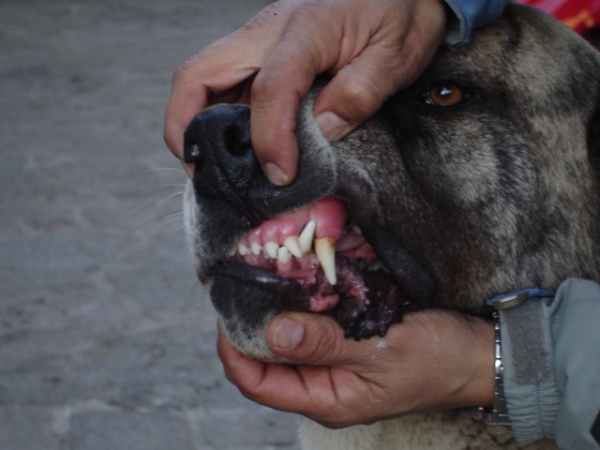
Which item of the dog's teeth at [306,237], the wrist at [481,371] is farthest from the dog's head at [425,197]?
the wrist at [481,371]

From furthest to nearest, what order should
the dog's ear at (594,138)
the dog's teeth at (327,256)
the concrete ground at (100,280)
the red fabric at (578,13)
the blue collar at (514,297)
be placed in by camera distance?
1. the concrete ground at (100,280)
2. the red fabric at (578,13)
3. the dog's ear at (594,138)
4. the blue collar at (514,297)
5. the dog's teeth at (327,256)

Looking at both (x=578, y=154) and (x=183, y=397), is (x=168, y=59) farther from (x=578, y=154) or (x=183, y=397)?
(x=578, y=154)

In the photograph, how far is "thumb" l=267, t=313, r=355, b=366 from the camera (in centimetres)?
209

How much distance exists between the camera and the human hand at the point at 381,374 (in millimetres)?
2221

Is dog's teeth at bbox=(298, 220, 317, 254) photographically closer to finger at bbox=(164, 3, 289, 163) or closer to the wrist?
finger at bbox=(164, 3, 289, 163)

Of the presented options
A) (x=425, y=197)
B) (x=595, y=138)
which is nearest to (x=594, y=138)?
(x=595, y=138)

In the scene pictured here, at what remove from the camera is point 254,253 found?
2174 mm

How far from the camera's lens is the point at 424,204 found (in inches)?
91.3

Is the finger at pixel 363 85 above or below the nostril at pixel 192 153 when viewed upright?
above

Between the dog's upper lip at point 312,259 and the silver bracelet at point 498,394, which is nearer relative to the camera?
the dog's upper lip at point 312,259

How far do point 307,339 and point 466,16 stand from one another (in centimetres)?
86

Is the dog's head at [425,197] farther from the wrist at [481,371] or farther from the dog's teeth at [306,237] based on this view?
the wrist at [481,371]

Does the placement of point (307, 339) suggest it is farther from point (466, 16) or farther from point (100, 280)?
point (100, 280)

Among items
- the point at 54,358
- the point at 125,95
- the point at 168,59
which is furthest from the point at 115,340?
the point at 168,59
